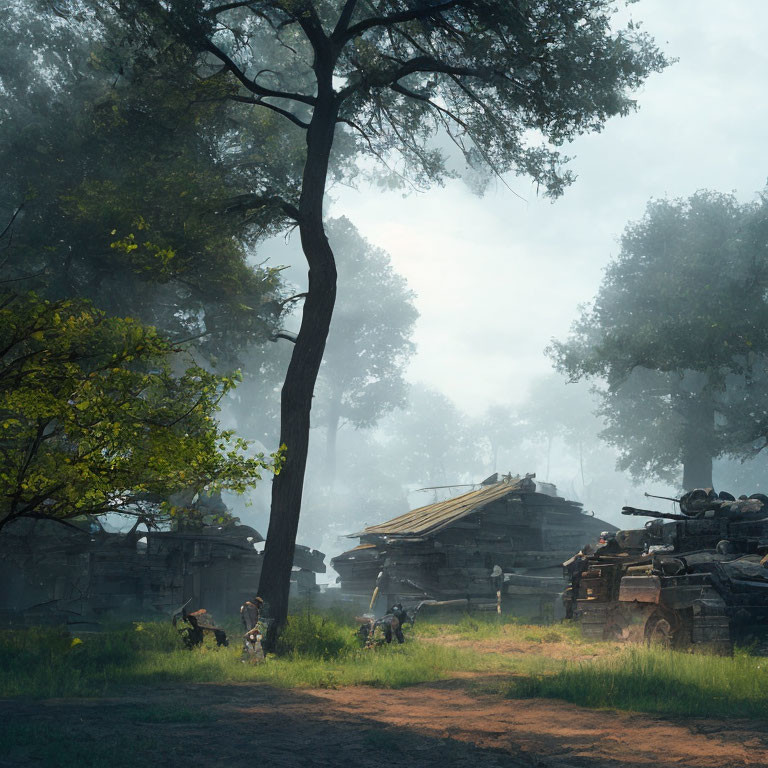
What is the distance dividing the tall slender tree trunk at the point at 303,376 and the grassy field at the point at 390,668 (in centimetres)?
106

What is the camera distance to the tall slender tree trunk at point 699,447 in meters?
36.2

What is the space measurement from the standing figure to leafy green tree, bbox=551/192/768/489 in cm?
2236

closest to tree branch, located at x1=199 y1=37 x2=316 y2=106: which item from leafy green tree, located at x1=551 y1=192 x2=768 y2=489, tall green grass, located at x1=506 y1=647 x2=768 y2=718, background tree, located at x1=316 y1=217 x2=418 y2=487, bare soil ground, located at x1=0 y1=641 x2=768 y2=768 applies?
bare soil ground, located at x1=0 y1=641 x2=768 y2=768

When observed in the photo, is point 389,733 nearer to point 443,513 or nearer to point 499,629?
point 499,629

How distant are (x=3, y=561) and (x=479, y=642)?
15777mm

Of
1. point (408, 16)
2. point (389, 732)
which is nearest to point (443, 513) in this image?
point (408, 16)

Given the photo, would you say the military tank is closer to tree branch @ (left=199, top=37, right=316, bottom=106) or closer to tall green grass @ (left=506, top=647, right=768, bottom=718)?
tall green grass @ (left=506, top=647, right=768, bottom=718)

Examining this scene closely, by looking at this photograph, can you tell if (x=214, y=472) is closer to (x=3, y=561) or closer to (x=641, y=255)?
(x=3, y=561)

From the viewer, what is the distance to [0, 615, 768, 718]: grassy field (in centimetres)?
1002

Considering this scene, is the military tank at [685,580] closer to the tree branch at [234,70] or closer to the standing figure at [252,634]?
the standing figure at [252,634]

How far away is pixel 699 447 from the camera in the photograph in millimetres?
36344

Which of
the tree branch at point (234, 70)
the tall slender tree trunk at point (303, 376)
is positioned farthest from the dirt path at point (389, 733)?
the tree branch at point (234, 70)

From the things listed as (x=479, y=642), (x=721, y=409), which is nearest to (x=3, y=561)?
(x=479, y=642)

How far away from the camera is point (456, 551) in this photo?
2564 cm
